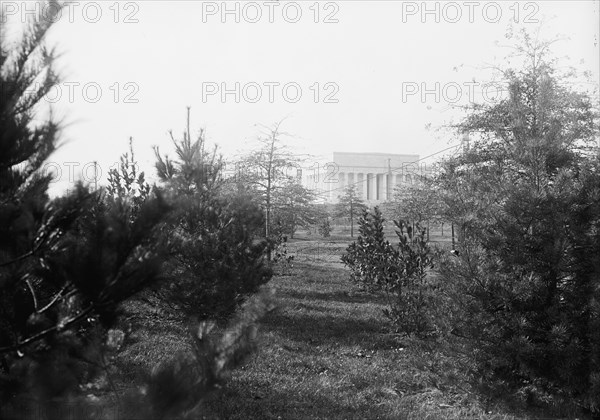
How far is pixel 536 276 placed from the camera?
17.5 ft

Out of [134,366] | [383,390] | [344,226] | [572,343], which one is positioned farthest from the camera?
[344,226]

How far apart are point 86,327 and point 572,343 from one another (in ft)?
12.6

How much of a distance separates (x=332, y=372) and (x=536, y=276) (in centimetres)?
260

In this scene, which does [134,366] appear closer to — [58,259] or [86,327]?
[86,327]

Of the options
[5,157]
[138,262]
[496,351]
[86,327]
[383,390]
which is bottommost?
[383,390]

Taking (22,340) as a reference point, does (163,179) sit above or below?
above

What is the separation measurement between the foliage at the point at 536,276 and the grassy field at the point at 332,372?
16.7 inches

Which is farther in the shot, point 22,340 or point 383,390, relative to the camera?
point 383,390

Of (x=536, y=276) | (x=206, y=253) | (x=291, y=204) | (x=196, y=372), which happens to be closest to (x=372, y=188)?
(x=291, y=204)

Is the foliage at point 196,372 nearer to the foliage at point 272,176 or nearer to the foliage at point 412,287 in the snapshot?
the foliage at point 412,287

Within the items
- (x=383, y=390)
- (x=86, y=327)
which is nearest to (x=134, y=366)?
(x=383, y=390)

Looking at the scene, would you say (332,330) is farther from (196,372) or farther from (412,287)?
(196,372)

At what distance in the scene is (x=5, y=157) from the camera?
116 inches

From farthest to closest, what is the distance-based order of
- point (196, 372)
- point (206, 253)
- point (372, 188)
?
point (372, 188), point (206, 253), point (196, 372)
